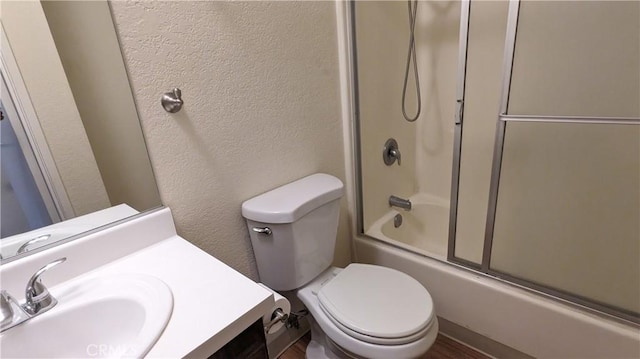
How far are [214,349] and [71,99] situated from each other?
81 centimetres

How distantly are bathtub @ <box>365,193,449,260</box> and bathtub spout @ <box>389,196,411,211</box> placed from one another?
34 mm

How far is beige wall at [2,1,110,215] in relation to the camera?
0.83 meters

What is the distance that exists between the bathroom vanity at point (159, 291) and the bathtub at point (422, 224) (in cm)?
118

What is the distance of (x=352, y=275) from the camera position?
1.30 m

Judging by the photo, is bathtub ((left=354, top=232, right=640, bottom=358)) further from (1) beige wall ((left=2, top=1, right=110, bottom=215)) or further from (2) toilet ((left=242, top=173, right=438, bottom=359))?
(1) beige wall ((left=2, top=1, right=110, bottom=215))

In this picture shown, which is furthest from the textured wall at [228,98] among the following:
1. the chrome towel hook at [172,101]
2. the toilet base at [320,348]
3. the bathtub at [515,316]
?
the bathtub at [515,316]

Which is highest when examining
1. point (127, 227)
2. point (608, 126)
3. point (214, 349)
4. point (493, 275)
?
point (608, 126)

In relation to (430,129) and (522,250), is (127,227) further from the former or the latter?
(430,129)

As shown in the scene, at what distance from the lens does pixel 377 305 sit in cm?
113

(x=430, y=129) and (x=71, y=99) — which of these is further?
(x=430, y=129)

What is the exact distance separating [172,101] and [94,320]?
61 cm

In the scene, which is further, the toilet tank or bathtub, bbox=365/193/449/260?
bathtub, bbox=365/193/449/260

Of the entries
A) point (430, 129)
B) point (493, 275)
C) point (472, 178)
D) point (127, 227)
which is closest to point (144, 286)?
point (127, 227)

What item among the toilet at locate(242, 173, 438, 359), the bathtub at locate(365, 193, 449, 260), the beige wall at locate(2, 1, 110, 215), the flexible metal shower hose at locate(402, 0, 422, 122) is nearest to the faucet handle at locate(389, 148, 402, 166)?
the flexible metal shower hose at locate(402, 0, 422, 122)
